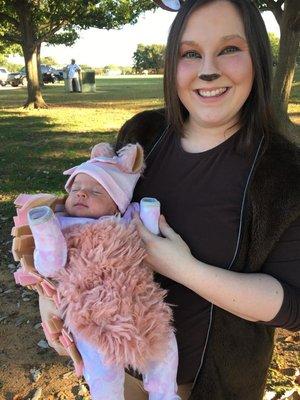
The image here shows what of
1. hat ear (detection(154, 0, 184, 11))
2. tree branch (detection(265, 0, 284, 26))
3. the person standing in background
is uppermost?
tree branch (detection(265, 0, 284, 26))

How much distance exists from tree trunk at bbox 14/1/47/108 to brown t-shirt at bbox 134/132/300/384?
18336mm

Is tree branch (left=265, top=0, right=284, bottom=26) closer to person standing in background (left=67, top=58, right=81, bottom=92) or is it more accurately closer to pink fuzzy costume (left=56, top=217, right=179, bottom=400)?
pink fuzzy costume (left=56, top=217, right=179, bottom=400)

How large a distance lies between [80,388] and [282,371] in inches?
57.4

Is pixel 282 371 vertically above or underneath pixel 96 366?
underneath

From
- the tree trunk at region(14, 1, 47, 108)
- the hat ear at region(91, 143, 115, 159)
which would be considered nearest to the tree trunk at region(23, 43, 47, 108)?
the tree trunk at region(14, 1, 47, 108)

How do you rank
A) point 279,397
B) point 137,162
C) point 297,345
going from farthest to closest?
point 297,345 < point 279,397 < point 137,162

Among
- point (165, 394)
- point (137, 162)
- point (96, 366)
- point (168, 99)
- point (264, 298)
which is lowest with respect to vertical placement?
point (165, 394)

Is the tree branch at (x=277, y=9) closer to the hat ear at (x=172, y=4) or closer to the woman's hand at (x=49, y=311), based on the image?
the hat ear at (x=172, y=4)

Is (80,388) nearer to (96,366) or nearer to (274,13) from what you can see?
(96,366)

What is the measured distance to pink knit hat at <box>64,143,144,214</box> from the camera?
183 centimetres

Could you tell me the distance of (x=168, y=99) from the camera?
1.94m

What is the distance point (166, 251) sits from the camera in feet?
5.25

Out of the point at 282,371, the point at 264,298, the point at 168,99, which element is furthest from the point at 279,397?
the point at 168,99

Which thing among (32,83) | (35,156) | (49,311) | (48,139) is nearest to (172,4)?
(49,311)
